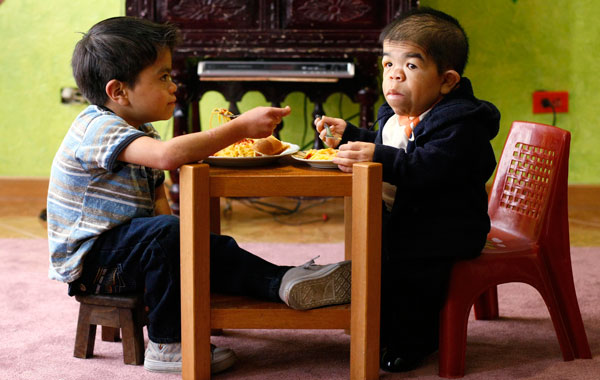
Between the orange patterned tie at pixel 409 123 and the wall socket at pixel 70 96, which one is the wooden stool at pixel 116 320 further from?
the wall socket at pixel 70 96

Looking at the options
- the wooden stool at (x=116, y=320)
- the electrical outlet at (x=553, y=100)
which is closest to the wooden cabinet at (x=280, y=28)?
the electrical outlet at (x=553, y=100)

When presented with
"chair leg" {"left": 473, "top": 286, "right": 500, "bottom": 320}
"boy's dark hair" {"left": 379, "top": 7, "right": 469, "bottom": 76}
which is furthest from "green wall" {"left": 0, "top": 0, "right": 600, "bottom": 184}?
"boy's dark hair" {"left": 379, "top": 7, "right": 469, "bottom": 76}

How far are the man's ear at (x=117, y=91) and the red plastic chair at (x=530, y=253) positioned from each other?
790mm

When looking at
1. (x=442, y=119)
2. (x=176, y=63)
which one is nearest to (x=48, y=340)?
(x=442, y=119)

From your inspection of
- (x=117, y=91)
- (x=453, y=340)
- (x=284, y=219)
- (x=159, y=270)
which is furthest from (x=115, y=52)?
(x=284, y=219)

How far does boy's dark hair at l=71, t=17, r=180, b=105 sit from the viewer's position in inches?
62.7

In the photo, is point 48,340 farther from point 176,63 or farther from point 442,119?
point 176,63

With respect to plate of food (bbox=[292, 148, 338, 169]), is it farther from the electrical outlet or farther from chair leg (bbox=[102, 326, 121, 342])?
the electrical outlet

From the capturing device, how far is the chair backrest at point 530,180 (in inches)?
64.0

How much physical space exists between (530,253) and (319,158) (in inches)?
19.8

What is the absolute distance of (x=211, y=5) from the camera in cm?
288

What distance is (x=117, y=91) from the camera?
1.61m

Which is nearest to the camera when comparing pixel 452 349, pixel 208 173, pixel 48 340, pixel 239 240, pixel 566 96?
pixel 208 173

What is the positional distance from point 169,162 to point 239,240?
1.40m
